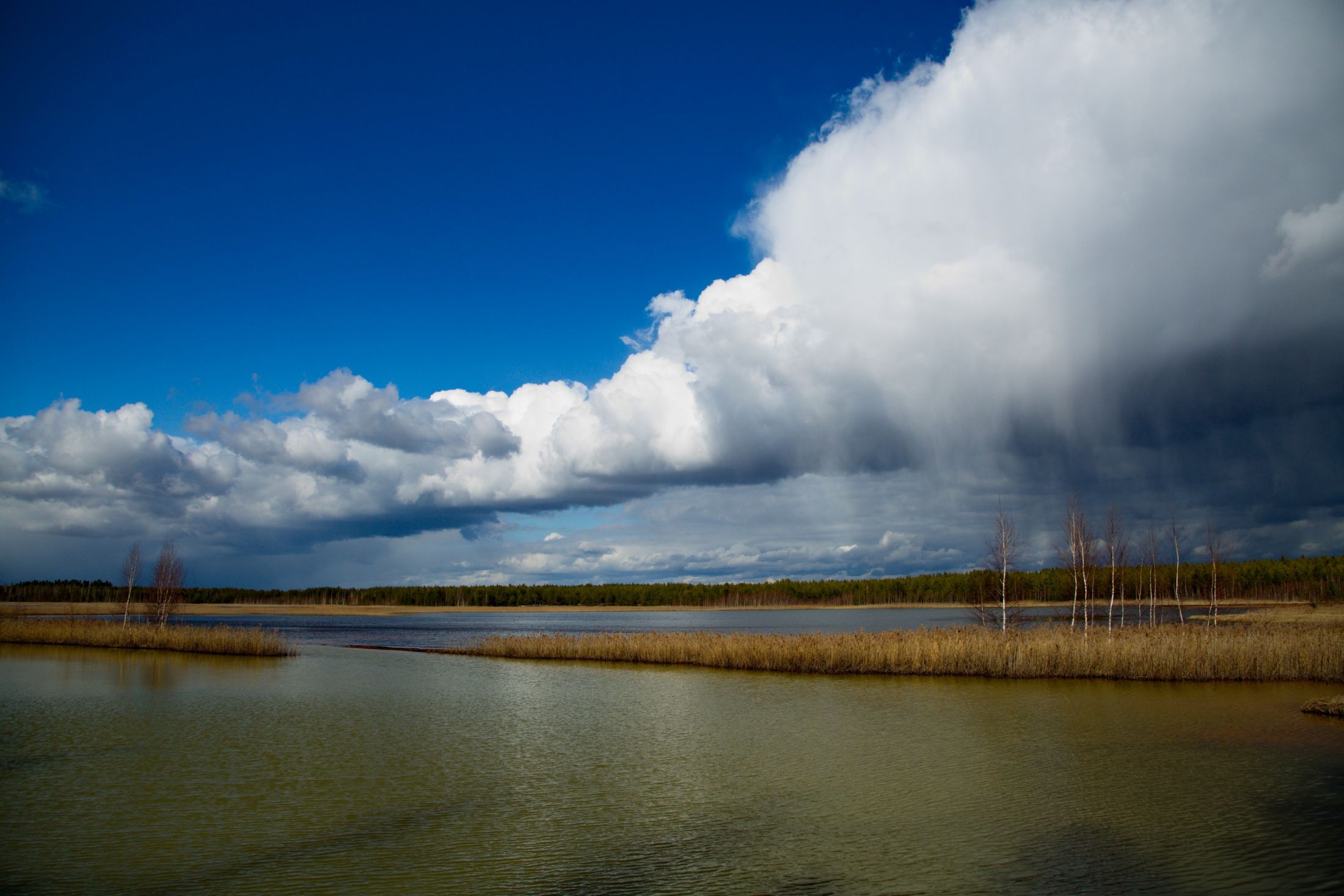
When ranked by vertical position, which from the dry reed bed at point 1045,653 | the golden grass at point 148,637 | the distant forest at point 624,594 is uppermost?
the dry reed bed at point 1045,653

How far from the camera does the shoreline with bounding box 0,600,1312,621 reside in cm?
10631

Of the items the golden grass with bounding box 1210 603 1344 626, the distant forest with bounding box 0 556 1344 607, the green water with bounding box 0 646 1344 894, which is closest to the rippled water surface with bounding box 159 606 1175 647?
the golden grass with bounding box 1210 603 1344 626

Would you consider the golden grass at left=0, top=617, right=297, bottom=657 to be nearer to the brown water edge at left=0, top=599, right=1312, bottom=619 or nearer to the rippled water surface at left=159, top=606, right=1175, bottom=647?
the rippled water surface at left=159, top=606, right=1175, bottom=647

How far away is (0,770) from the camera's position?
15078mm

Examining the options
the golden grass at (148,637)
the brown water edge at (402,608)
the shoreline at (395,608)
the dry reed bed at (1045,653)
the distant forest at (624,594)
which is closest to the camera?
the dry reed bed at (1045,653)

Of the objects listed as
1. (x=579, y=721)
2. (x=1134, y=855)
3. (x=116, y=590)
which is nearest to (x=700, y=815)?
(x=1134, y=855)

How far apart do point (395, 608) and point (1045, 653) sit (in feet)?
450

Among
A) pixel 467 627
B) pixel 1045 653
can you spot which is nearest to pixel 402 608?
pixel 467 627

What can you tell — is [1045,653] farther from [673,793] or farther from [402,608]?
[402,608]

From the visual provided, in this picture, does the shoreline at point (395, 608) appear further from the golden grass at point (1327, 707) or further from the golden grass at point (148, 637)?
the golden grass at point (1327, 707)

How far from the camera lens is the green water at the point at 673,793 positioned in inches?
386

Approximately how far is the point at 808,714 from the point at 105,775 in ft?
52.0

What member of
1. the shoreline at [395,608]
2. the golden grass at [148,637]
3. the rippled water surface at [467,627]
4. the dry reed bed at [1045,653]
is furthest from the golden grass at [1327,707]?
the shoreline at [395,608]

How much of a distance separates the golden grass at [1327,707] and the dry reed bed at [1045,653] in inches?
273
